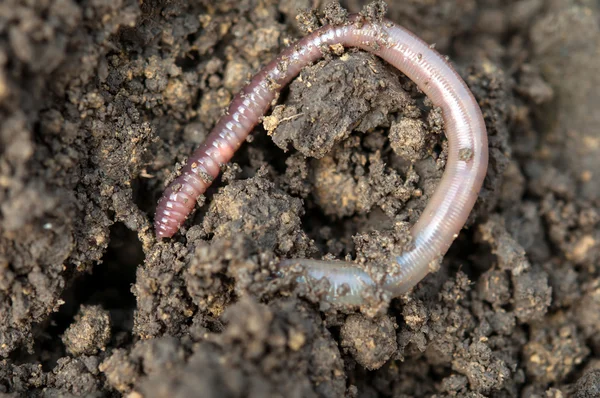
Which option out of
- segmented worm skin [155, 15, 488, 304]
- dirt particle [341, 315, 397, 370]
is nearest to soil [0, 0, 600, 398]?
dirt particle [341, 315, 397, 370]

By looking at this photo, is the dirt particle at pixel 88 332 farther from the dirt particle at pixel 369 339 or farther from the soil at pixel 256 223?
the dirt particle at pixel 369 339

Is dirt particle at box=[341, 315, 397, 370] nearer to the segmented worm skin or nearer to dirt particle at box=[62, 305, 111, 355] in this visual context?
the segmented worm skin

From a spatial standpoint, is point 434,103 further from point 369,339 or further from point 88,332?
point 88,332

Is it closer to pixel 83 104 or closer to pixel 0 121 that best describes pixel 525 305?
pixel 83 104

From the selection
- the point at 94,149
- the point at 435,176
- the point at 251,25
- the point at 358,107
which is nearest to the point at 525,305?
the point at 435,176

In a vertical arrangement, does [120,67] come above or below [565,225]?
above

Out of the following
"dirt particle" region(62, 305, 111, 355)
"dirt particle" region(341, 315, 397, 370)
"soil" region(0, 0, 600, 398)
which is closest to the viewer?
"soil" region(0, 0, 600, 398)

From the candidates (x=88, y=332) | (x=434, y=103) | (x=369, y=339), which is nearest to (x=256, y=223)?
(x=369, y=339)
